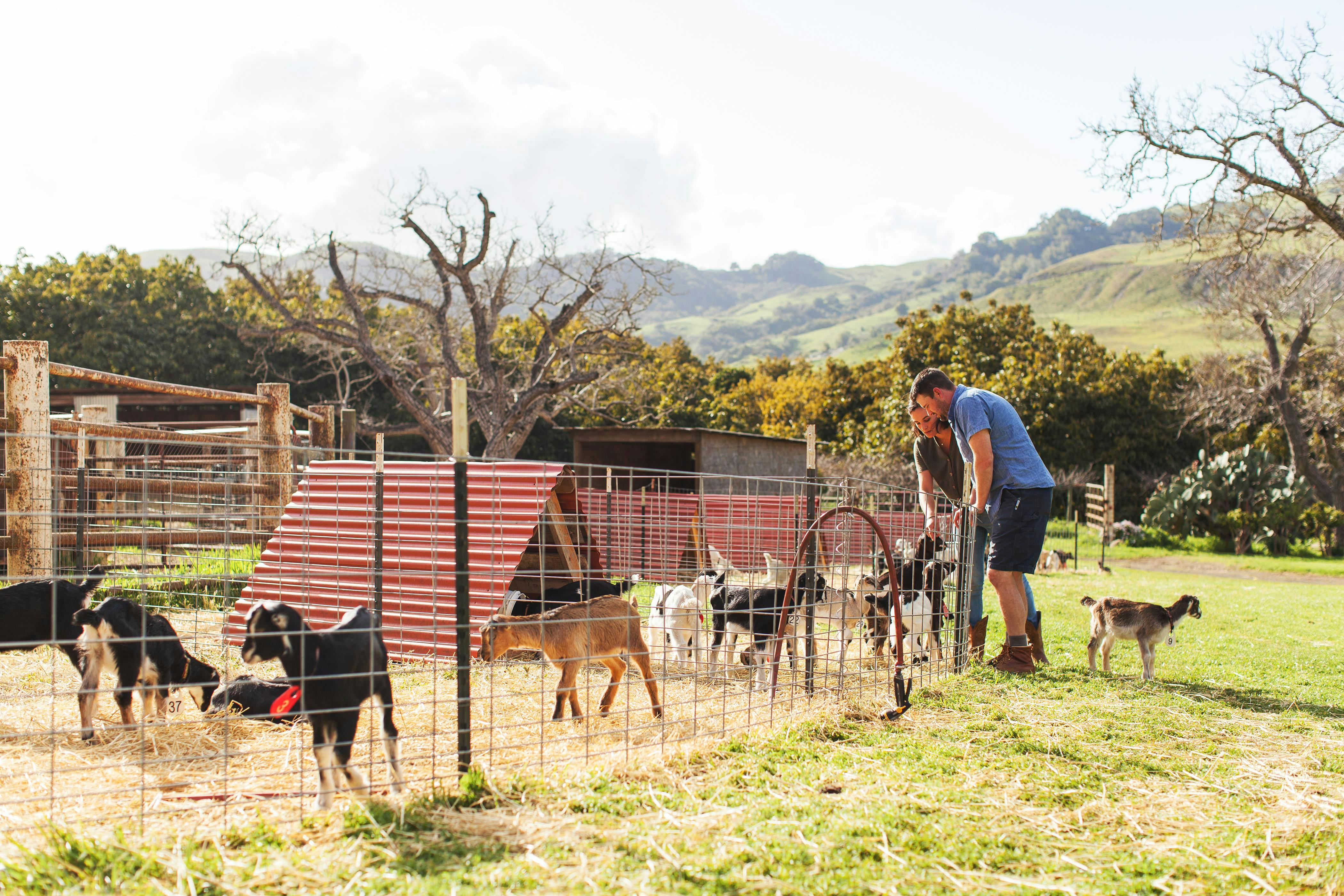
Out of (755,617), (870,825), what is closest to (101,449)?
(755,617)

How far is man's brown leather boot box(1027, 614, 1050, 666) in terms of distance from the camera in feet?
20.3

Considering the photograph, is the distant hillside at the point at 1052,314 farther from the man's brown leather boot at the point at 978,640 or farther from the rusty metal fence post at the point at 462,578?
the rusty metal fence post at the point at 462,578

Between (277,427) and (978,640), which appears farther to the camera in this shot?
(277,427)

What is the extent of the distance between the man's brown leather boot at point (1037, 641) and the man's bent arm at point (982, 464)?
1212mm

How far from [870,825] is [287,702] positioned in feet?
8.01

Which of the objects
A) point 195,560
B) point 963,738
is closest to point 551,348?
point 195,560

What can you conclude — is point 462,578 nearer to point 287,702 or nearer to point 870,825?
point 287,702

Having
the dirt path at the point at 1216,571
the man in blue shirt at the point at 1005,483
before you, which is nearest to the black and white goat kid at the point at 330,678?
the man in blue shirt at the point at 1005,483

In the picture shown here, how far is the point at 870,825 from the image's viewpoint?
9.99 ft

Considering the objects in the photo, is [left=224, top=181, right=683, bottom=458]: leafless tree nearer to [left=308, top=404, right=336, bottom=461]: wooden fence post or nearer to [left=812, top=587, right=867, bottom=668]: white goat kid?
[left=308, top=404, right=336, bottom=461]: wooden fence post

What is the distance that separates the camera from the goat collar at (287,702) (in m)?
3.51

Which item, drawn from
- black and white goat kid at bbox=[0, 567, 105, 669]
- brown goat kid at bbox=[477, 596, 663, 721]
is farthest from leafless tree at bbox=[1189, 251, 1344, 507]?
black and white goat kid at bbox=[0, 567, 105, 669]

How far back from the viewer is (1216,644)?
23.9ft

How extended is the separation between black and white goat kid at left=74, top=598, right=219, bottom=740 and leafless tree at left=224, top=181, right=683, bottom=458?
11.2 metres
